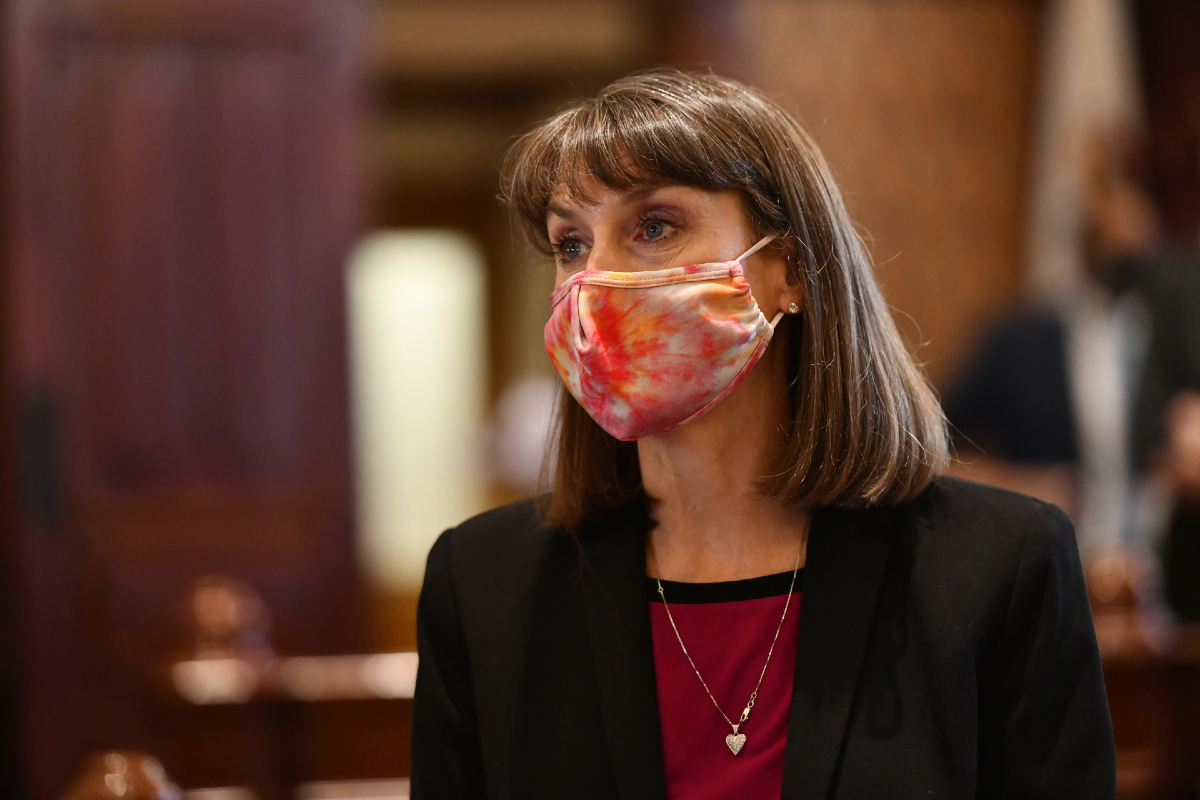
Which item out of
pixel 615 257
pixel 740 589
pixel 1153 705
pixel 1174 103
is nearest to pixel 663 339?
pixel 615 257

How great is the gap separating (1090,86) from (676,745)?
170 inches

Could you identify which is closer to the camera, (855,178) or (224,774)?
(224,774)

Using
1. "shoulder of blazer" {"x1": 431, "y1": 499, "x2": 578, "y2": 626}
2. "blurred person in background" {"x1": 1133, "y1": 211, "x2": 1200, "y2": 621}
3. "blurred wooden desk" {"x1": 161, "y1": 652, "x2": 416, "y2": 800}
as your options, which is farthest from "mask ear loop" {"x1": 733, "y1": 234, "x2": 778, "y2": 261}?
"blurred person in background" {"x1": 1133, "y1": 211, "x2": 1200, "y2": 621}

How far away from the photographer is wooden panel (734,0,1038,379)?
4.96 m

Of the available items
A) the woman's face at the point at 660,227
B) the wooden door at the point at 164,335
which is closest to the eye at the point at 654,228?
the woman's face at the point at 660,227

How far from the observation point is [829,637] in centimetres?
132

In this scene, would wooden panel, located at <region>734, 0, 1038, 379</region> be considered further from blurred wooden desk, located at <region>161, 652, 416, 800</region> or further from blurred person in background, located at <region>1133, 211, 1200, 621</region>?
blurred wooden desk, located at <region>161, 652, 416, 800</region>

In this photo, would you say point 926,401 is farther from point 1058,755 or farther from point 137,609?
point 137,609

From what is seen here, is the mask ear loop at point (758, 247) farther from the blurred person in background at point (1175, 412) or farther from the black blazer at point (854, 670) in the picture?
the blurred person in background at point (1175, 412)

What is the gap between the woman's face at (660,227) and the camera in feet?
4.35

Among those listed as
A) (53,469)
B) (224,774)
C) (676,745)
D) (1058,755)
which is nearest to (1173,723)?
(1058,755)

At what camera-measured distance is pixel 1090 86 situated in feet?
15.9

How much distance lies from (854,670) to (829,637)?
1.8 inches

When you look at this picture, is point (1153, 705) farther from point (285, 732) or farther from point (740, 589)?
point (285, 732)
